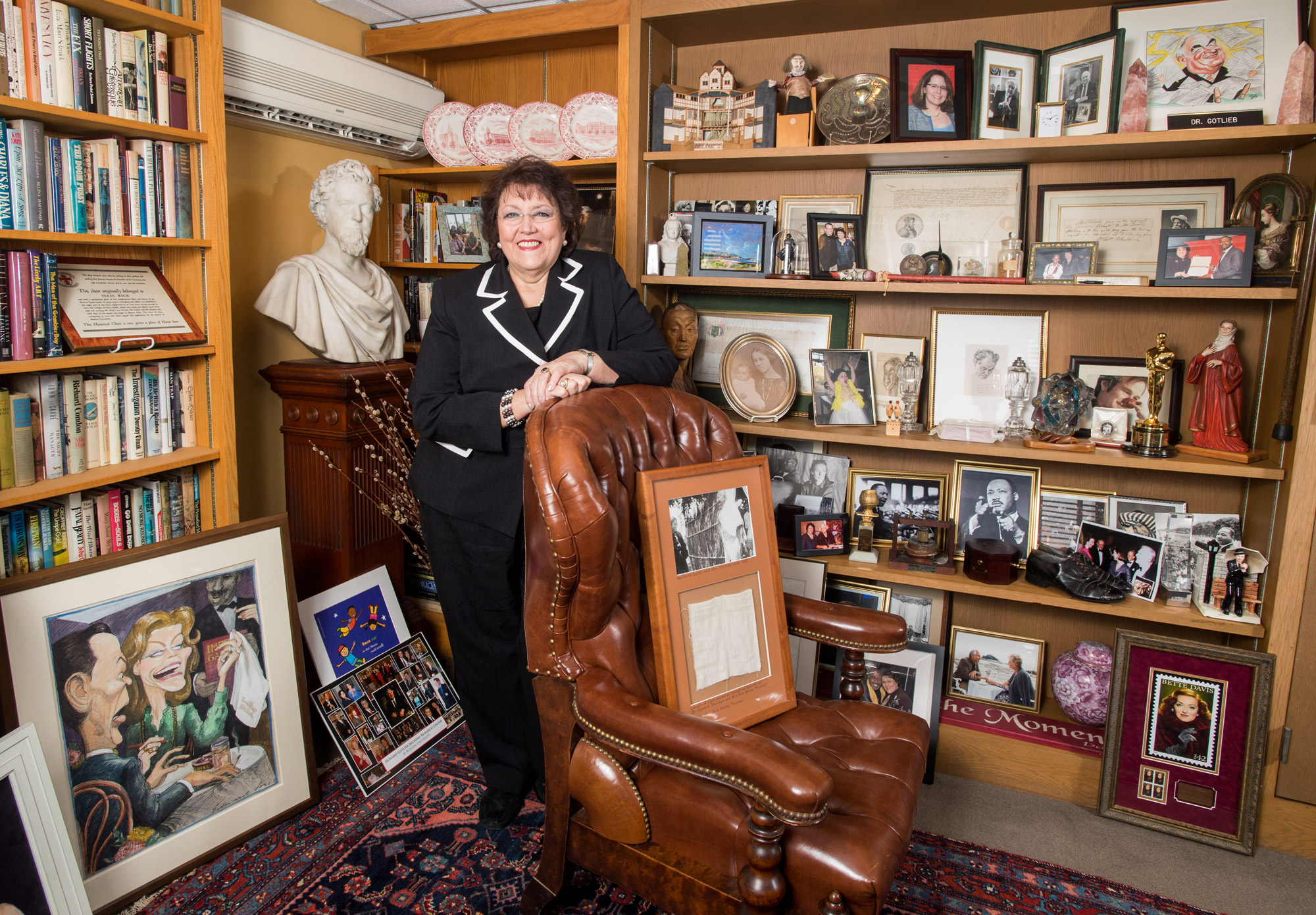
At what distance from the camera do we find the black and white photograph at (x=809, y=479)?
9.08 ft

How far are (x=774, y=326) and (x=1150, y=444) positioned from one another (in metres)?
1.20

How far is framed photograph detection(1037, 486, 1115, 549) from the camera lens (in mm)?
2492

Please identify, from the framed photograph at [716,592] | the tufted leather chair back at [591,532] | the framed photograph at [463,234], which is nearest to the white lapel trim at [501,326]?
the tufted leather chair back at [591,532]

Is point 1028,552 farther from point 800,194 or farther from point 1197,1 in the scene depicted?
point 1197,1

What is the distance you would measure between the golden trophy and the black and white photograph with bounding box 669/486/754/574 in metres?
1.24

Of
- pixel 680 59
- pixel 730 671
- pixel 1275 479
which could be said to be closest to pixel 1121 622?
pixel 1275 479

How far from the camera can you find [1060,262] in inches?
90.1

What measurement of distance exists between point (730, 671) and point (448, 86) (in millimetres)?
2887

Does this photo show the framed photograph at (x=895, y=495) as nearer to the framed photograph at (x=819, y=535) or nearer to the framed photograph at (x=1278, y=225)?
the framed photograph at (x=819, y=535)

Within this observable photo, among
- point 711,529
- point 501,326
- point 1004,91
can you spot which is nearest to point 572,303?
point 501,326

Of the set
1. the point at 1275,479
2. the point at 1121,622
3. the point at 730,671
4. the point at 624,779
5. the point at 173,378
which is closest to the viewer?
the point at 624,779

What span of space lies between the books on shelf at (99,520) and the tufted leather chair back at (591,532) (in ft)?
3.87

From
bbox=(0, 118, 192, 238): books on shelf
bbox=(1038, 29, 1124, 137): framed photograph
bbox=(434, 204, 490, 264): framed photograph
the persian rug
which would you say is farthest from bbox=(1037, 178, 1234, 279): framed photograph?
bbox=(0, 118, 192, 238): books on shelf

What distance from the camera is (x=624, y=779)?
58.7 inches
